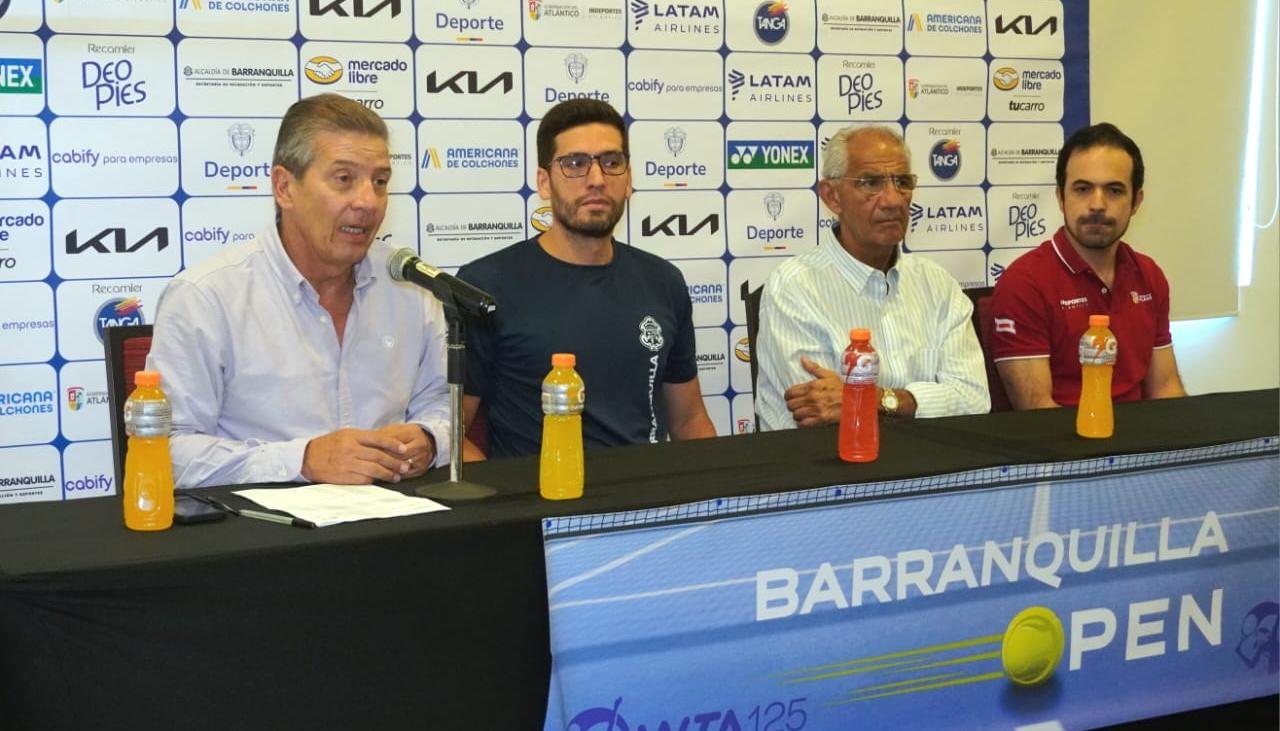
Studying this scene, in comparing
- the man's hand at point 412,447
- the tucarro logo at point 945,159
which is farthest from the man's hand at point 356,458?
the tucarro logo at point 945,159

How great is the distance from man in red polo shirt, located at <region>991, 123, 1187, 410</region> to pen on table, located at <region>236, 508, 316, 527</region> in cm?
208

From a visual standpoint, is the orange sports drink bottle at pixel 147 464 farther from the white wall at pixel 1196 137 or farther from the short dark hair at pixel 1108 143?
the white wall at pixel 1196 137

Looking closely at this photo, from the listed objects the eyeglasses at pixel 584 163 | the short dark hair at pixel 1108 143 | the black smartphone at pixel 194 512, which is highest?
the short dark hair at pixel 1108 143

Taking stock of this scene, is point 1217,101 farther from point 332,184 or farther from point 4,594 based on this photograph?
point 4,594

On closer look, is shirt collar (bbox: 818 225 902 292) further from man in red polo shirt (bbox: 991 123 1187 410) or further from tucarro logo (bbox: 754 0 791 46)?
tucarro logo (bbox: 754 0 791 46)

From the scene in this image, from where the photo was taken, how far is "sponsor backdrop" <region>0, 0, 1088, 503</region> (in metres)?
3.43

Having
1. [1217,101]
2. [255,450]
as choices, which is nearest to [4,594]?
[255,450]

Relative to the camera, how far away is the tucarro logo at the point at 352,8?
3.61 meters

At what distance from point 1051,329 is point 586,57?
1659mm

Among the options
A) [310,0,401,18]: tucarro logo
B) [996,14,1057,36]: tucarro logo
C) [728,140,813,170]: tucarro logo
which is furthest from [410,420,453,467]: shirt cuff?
[996,14,1057,36]: tucarro logo

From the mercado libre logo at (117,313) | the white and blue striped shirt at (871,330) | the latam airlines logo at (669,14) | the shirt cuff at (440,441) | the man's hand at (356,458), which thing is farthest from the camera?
the latam airlines logo at (669,14)

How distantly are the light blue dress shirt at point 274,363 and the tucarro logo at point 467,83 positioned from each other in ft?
4.27

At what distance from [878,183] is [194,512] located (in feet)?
6.29

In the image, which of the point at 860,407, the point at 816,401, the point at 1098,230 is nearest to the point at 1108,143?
the point at 1098,230
